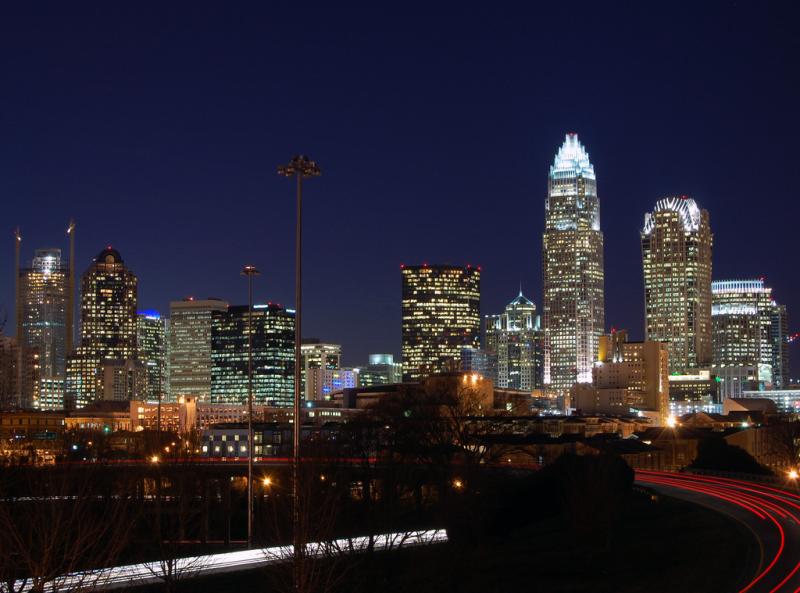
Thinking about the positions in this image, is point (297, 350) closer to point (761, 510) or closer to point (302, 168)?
point (302, 168)

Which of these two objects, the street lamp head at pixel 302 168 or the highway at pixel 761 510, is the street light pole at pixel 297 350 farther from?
the highway at pixel 761 510

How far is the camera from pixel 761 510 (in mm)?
66500

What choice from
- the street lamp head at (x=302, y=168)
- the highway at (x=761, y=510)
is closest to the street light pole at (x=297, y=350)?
the street lamp head at (x=302, y=168)

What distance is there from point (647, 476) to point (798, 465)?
2004 cm

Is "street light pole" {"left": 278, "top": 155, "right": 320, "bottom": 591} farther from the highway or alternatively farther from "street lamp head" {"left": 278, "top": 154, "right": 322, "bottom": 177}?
the highway

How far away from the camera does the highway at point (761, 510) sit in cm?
4478

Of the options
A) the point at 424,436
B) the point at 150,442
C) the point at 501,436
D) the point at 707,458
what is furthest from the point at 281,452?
the point at 707,458

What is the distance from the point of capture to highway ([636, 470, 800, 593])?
1763 inches

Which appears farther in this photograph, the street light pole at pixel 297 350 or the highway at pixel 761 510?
the highway at pixel 761 510

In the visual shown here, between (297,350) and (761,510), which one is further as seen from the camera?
(761,510)

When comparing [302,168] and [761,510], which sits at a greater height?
[302,168]

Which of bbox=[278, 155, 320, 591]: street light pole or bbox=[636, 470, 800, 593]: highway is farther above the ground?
bbox=[278, 155, 320, 591]: street light pole

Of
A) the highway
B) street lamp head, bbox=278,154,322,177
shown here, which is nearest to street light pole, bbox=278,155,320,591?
street lamp head, bbox=278,154,322,177

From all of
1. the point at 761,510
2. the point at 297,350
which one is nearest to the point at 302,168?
the point at 297,350
